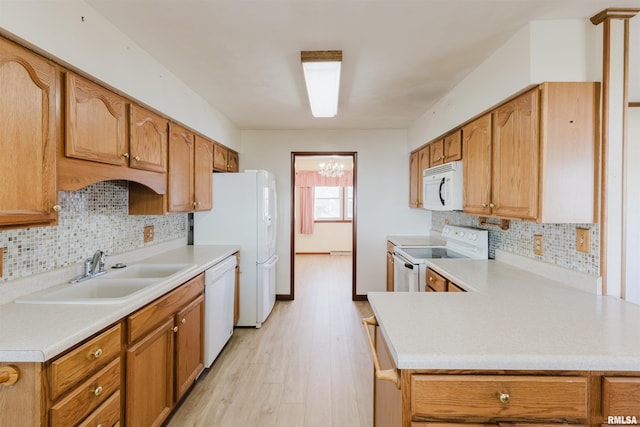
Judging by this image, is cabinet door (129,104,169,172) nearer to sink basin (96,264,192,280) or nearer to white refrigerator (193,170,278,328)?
sink basin (96,264,192,280)

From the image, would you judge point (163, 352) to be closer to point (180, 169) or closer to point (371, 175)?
point (180, 169)

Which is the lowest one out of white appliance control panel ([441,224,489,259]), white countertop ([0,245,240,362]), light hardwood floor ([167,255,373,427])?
light hardwood floor ([167,255,373,427])

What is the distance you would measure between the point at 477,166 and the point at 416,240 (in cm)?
160

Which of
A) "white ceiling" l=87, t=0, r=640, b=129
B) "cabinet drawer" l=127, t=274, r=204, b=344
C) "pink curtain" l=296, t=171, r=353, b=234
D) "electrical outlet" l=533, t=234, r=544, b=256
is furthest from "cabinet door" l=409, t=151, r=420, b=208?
"pink curtain" l=296, t=171, r=353, b=234

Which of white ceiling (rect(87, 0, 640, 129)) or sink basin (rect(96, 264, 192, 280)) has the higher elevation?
white ceiling (rect(87, 0, 640, 129))

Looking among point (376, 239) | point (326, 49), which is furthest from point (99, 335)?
point (376, 239)

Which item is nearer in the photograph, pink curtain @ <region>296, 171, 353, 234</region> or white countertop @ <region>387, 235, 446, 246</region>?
white countertop @ <region>387, 235, 446, 246</region>

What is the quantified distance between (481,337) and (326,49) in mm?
1825

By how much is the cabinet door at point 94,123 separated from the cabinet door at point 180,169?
0.56 meters

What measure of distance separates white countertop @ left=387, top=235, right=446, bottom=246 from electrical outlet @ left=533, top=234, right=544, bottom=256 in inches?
54.7

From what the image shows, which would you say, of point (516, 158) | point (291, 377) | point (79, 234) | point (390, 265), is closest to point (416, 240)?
point (390, 265)

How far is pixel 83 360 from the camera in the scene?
117 cm

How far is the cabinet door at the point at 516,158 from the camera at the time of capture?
167 centimetres

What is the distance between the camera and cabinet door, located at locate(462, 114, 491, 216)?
2164 millimetres
